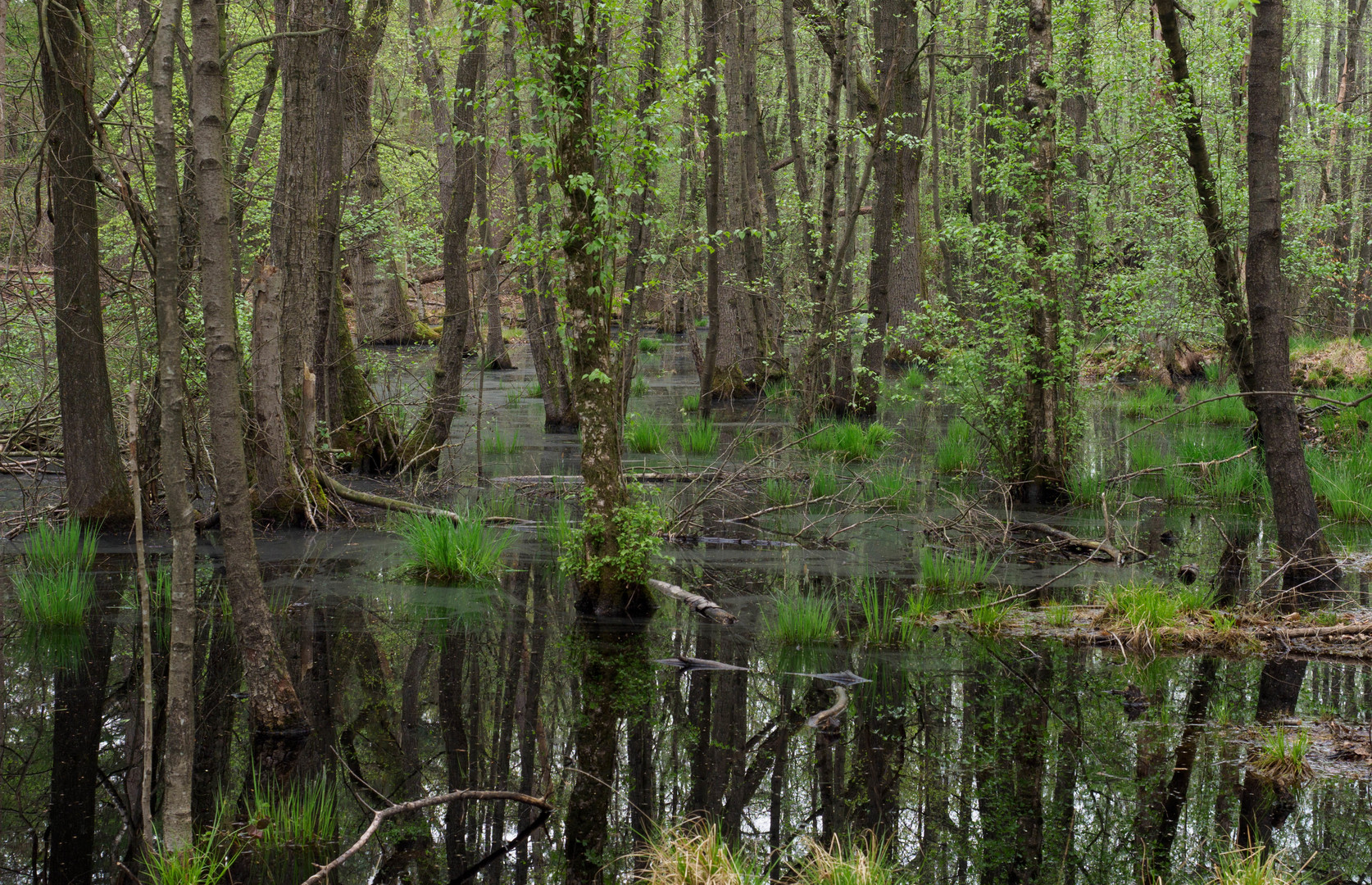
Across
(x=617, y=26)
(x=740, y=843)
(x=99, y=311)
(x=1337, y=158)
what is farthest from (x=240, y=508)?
(x=1337, y=158)


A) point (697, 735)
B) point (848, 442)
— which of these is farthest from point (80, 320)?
point (848, 442)

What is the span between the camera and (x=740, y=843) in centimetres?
372

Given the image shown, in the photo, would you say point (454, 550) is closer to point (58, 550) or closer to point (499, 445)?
point (58, 550)

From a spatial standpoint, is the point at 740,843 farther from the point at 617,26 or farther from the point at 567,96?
the point at 617,26

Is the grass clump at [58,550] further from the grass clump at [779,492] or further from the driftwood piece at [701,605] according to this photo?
the grass clump at [779,492]

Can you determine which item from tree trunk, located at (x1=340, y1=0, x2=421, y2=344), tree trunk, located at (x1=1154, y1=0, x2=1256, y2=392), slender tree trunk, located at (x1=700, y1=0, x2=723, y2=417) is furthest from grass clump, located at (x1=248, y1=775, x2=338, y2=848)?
slender tree trunk, located at (x1=700, y1=0, x2=723, y2=417)

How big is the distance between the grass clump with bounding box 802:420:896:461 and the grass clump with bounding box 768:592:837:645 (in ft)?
18.8

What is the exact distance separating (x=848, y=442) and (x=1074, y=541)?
4.21 meters

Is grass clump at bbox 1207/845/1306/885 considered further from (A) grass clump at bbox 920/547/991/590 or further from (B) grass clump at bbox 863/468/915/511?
(B) grass clump at bbox 863/468/915/511

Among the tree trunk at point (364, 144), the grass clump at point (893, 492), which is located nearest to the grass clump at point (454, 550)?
the grass clump at point (893, 492)

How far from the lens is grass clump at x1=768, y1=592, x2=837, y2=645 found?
607 centimetres

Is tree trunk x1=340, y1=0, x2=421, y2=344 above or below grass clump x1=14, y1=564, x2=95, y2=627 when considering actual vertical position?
above

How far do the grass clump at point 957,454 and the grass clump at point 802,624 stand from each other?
208 inches

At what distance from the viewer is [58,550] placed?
6.89 meters
